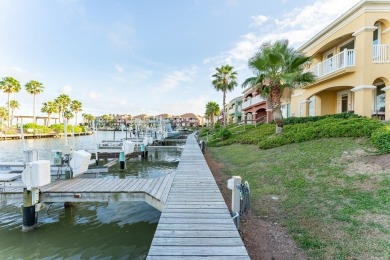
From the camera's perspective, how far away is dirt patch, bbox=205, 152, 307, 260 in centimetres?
433

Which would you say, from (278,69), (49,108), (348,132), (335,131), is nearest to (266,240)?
(348,132)

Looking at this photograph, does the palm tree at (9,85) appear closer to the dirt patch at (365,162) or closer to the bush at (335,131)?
the bush at (335,131)

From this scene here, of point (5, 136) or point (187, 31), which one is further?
point (5, 136)

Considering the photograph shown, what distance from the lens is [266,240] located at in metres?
4.88

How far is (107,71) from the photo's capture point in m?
31.9

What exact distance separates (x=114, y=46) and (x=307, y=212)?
2632 cm

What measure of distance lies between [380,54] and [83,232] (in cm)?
1776

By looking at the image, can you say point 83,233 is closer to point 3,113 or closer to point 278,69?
point 278,69

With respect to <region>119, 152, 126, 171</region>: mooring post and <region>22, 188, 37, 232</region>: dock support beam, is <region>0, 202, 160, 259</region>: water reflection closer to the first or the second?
<region>22, 188, 37, 232</region>: dock support beam

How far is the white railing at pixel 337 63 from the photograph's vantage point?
45.6 feet

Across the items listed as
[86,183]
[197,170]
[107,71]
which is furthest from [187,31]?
[86,183]

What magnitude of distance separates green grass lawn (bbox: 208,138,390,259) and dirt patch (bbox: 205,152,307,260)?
19cm

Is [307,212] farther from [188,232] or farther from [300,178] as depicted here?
[188,232]

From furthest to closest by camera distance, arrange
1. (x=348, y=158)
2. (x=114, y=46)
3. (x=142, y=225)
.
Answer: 1. (x=114, y=46)
2. (x=348, y=158)
3. (x=142, y=225)
